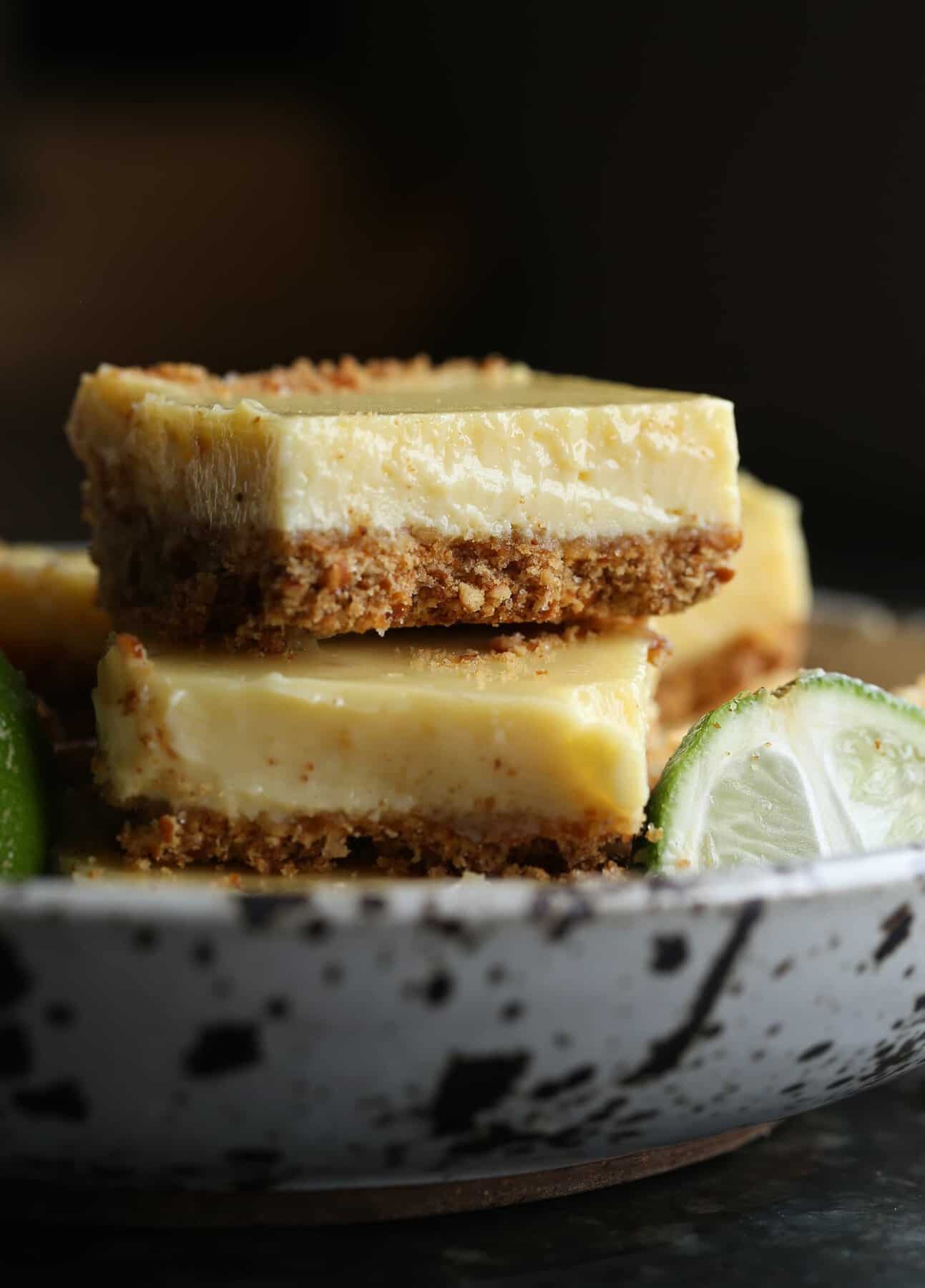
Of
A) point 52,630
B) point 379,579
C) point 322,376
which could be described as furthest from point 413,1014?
point 322,376

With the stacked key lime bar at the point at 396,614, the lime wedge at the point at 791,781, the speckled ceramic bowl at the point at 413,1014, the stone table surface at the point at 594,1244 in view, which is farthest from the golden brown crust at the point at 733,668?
the speckled ceramic bowl at the point at 413,1014

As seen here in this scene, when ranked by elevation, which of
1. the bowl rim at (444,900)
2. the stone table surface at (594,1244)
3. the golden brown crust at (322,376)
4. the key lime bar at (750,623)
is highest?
the golden brown crust at (322,376)

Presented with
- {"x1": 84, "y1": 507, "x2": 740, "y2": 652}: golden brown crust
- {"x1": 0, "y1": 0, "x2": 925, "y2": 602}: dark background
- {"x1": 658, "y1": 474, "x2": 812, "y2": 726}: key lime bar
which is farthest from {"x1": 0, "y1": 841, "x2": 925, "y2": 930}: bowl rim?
{"x1": 0, "y1": 0, "x2": 925, "y2": 602}: dark background

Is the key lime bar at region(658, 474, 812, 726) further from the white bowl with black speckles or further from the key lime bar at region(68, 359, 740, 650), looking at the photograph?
the white bowl with black speckles

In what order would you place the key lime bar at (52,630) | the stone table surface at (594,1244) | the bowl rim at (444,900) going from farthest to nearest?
the key lime bar at (52,630) → the stone table surface at (594,1244) → the bowl rim at (444,900)

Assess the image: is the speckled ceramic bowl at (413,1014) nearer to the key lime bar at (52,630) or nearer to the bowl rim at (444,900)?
the bowl rim at (444,900)

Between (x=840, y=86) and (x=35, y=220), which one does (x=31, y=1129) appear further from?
(x=35, y=220)

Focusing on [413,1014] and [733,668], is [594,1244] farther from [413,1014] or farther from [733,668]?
[733,668]

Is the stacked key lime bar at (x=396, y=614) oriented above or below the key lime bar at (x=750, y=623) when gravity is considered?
above
